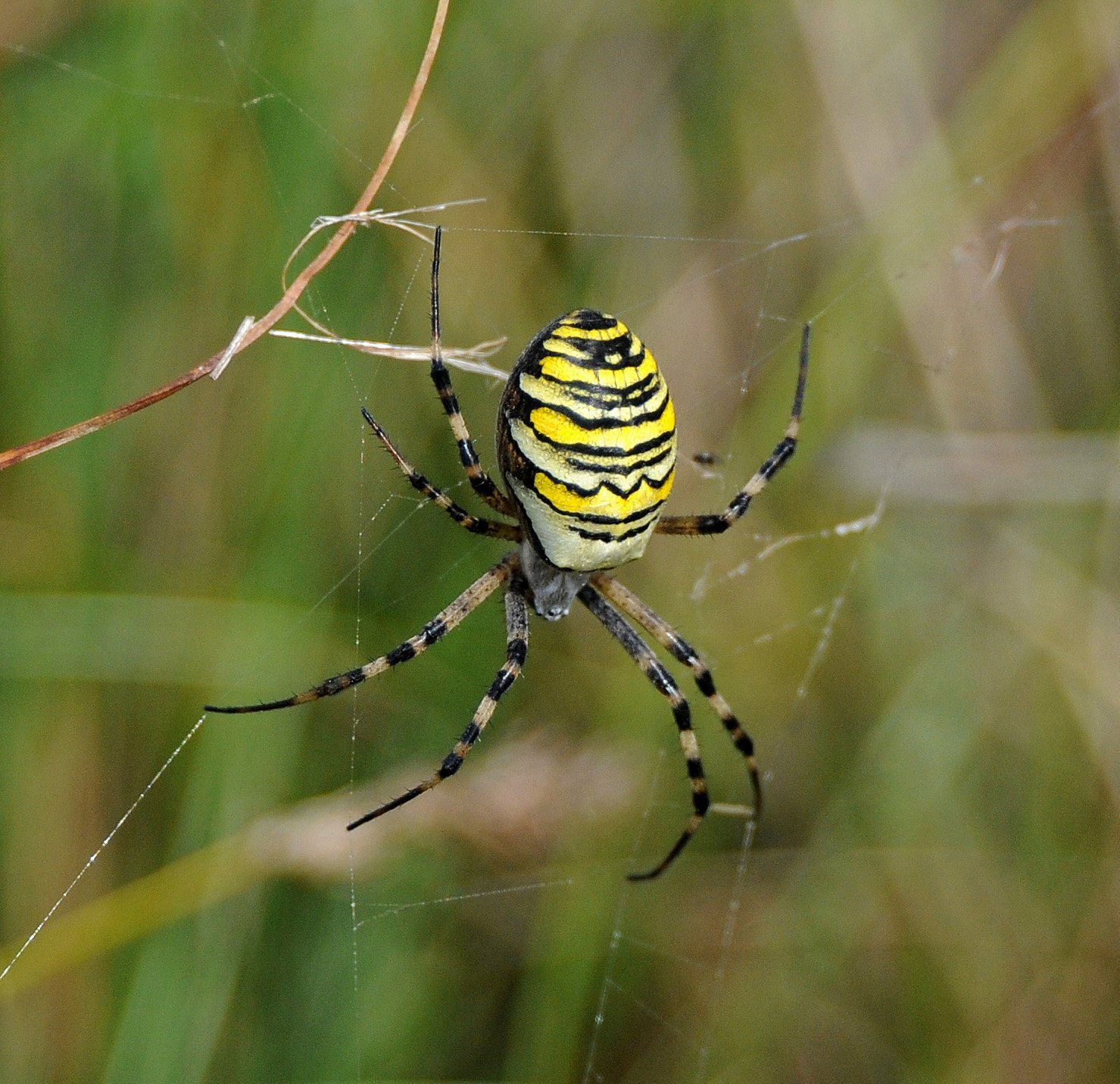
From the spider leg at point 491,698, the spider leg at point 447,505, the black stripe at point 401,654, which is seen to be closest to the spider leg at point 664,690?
the spider leg at point 491,698

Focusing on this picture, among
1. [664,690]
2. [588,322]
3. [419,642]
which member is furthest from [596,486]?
[664,690]

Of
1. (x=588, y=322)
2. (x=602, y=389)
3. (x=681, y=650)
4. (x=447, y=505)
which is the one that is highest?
(x=588, y=322)

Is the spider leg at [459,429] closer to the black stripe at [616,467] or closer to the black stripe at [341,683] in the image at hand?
the black stripe at [616,467]

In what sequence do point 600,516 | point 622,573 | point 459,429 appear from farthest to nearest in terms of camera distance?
point 622,573 < point 459,429 < point 600,516

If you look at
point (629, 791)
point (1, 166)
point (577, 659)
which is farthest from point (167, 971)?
point (1, 166)

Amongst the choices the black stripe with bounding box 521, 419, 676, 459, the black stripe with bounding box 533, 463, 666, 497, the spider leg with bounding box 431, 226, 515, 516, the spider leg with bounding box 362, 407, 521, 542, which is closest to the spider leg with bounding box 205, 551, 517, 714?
the spider leg with bounding box 362, 407, 521, 542

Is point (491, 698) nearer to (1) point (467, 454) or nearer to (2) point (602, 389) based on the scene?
(1) point (467, 454)

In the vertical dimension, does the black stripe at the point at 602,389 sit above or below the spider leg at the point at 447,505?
above
